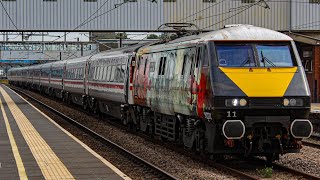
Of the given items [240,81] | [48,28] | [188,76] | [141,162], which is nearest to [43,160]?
[141,162]

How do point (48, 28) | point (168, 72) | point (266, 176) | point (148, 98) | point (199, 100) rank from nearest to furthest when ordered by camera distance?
point (266, 176)
point (199, 100)
point (168, 72)
point (148, 98)
point (48, 28)

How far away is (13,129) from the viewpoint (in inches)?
802

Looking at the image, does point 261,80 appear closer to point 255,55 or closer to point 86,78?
point 255,55

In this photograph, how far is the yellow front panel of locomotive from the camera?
37.3ft

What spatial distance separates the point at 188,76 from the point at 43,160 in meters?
3.78

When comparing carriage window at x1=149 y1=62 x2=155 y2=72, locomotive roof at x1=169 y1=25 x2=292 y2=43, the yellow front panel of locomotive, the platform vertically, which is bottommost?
the platform

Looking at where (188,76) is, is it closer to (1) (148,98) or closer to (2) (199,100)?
(2) (199,100)

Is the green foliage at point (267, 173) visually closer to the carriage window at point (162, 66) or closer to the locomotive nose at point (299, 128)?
the locomotive nose at point (299, 128)

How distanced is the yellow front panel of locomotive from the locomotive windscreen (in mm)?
213

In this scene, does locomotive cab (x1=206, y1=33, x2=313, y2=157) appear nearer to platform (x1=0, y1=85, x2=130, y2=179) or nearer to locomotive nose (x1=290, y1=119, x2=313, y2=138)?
locomotive nose (x1=290, y1=119, x2=313, y2=138)

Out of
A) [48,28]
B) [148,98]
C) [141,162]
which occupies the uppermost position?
[48,28]

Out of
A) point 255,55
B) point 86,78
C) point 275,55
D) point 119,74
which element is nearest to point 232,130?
point 255,55

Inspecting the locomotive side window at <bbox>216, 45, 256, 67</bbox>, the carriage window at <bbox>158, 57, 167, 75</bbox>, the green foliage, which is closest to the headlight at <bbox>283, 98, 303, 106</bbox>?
the locomotive side window at <bbox>216, 45, 256, 67</bbox>

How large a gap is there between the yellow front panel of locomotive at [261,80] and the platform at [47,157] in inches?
117
